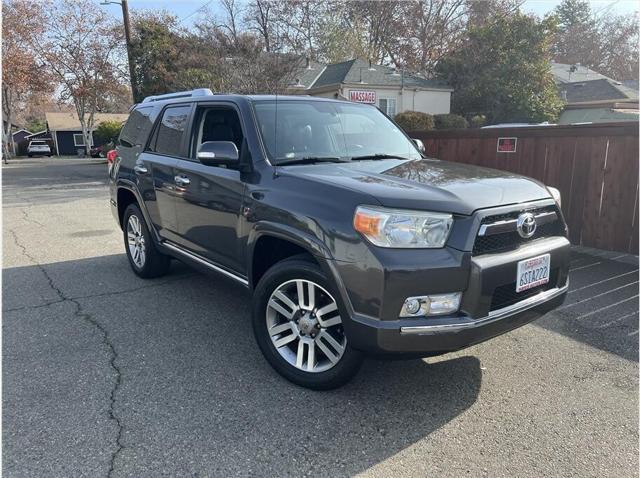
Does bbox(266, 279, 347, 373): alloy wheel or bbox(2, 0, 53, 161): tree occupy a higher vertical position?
bbox(2, 0, 53, 161): tree

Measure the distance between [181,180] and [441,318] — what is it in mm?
2759

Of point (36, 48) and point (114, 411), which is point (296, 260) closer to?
point (114, 411)

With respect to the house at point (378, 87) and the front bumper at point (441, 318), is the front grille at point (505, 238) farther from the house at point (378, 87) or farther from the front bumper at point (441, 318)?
the house at point (378, 87)

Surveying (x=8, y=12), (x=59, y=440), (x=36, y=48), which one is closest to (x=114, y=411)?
(x=59, y=440)

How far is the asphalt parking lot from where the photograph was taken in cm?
264

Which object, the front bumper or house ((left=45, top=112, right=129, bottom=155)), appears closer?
the front bumper

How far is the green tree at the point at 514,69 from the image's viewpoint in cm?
2709

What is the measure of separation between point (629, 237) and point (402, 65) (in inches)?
1384

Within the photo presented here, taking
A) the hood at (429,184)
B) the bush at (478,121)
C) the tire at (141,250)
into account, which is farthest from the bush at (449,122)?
the hood at (429,184)

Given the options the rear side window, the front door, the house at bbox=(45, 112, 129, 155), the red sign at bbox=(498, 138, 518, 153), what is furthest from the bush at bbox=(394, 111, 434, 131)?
the house at bbox=(45, 112, 129, 155)

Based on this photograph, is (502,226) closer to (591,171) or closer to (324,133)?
(324,133)

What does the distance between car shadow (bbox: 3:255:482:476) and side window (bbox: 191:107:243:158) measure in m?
1.62

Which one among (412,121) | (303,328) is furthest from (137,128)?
(412,121)

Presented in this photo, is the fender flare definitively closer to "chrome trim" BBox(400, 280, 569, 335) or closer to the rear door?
the rear door
